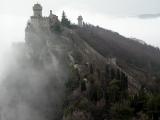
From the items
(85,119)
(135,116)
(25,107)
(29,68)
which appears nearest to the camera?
(135,116)

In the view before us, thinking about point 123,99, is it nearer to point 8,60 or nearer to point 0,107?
point 0,107

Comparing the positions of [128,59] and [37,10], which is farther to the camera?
[128,59]

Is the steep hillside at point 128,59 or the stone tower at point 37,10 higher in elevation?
the stone tower at point 37,10

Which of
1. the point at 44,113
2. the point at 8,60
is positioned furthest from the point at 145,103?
the point at 8,60

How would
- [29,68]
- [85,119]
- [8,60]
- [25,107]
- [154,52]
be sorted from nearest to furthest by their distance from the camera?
[85,119], [25,107], [29,68], [8,60], [154,52]

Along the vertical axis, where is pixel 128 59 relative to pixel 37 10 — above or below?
below

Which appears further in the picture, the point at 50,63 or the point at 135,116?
the point at 50,63

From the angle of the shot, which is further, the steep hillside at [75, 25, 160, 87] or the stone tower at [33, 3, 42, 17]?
the stone tower at [33, 3, 42, 17]

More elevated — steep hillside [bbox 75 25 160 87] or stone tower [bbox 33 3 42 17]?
stone tower [bbox 33 3 42 17]

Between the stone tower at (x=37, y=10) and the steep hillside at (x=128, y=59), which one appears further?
the stone tower at (x=37, y=10)

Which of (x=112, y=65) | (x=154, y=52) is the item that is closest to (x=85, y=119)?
(x=112, y=65)

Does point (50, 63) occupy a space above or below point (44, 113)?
above
